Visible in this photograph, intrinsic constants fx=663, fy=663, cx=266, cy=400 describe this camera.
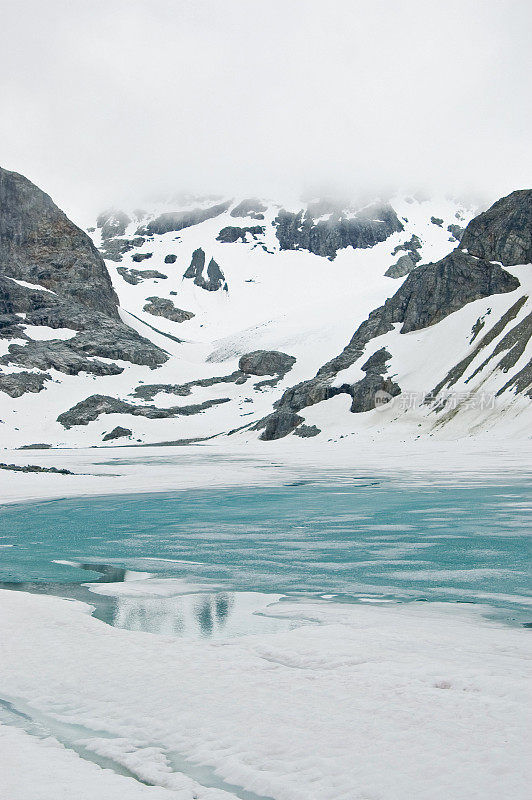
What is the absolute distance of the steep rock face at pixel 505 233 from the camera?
77.0 metres

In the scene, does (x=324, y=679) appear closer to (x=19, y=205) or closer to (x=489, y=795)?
(x=489, y=795)

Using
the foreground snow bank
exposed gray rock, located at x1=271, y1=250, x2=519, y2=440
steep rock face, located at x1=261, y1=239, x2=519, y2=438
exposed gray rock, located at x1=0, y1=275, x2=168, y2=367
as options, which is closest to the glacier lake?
the foreground snow bank

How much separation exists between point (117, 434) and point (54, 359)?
3216 cm

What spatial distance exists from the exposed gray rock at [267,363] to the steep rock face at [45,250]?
3897 centimetres

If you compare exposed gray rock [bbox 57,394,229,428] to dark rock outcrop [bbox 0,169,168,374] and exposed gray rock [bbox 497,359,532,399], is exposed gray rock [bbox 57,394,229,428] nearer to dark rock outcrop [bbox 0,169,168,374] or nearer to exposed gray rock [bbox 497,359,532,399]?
dark rock outcrop [bbox 0,169,168,374]

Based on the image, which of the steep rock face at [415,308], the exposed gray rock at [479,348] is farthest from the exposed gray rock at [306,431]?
the exposed gray rock at [479,348]

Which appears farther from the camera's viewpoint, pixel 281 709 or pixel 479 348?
pixel 479 348

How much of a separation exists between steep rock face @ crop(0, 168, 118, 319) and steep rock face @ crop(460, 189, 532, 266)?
88.9 m

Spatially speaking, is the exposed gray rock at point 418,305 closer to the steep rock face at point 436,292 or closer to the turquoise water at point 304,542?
the steep rock face at point 436,292

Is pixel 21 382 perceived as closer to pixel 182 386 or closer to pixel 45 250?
pixel 182 386

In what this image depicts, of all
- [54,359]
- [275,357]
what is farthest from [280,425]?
[54,359]

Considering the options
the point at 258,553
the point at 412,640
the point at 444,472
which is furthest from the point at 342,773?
the point at 444,472

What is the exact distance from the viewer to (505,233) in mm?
78875

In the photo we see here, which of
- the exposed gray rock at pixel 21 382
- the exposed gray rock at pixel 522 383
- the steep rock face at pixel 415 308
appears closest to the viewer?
the exposed gray rock at pixel 522 383
